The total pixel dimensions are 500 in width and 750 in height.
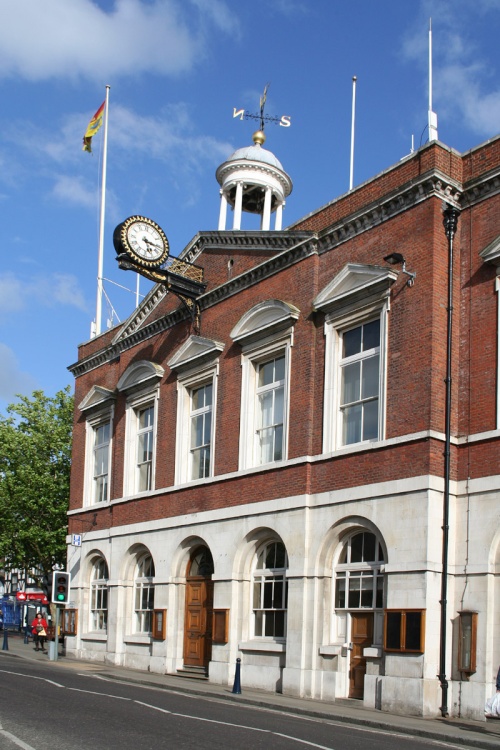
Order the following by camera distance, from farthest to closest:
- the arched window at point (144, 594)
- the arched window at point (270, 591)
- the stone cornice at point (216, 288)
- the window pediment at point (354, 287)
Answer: the arched window at point (144, 594)
the stone cornice at point (216, 288)
the arched window at point (270, 591)
the window pediment at point (354, 287)

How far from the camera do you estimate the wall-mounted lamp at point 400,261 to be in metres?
19.3

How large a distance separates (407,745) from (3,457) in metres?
37.3

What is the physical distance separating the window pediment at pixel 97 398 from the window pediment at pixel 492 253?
15439 mm

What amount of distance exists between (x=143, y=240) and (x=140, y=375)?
194 inches

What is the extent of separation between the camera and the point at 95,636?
99.3 ft

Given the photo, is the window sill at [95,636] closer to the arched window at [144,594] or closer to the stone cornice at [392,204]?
the arched window at [144,594]

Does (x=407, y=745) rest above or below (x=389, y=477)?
below

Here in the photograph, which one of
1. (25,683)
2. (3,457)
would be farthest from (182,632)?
(3,457)

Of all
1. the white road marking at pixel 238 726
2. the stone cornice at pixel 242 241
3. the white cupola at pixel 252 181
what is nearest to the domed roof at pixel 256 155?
the white cupola at pixel 252 181

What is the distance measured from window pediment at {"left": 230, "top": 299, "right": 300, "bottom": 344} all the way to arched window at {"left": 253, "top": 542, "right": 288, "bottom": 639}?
5165 millimetres

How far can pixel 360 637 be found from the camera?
19.6 metres

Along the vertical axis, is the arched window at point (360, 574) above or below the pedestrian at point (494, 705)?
above

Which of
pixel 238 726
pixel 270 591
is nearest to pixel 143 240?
pixel 270 591

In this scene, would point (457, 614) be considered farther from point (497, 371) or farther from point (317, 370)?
point (317, 370)
